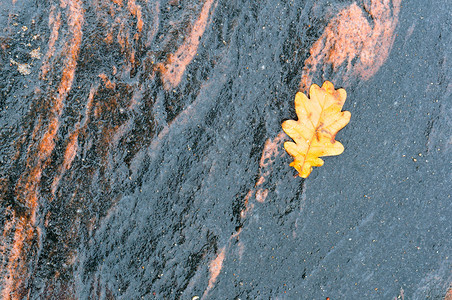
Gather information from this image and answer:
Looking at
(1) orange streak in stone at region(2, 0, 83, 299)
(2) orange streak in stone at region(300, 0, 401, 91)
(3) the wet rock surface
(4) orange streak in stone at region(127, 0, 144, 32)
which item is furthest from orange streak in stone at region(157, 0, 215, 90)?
(2) orange streak in stone at region(300, 0, 401, 91)

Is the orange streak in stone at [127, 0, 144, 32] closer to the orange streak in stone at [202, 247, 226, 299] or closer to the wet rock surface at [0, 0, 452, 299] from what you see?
the wet rock surface at [0, 0, 452, 299]

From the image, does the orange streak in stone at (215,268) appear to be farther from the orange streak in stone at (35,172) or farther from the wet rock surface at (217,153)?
the orange streak in stone at (35,172)

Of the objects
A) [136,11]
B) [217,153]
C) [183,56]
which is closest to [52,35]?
[136,11]

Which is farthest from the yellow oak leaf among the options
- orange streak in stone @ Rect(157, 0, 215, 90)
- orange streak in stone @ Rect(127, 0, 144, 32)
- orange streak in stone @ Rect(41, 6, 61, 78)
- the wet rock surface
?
orange streak in stone @ Rect(41, 6, 61, 78)

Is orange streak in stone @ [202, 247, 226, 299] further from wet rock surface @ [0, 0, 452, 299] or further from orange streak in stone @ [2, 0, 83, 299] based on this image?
orange streak in stone @ [2, 0, 83, 299]

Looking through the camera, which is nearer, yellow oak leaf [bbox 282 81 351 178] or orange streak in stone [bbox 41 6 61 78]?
orange streak in stone [bbox 41 6 61 78]

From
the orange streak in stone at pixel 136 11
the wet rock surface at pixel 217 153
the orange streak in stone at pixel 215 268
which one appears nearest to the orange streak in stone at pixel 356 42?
the wet rock surface at pixel 217 153

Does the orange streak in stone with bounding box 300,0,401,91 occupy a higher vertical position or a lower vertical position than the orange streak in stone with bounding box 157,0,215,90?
lower

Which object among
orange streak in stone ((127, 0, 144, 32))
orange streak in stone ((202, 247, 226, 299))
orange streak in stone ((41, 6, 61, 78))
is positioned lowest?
orange streak in stone ((202, 247, 226, 299))

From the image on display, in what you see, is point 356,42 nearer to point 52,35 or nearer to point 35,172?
point 52,35
